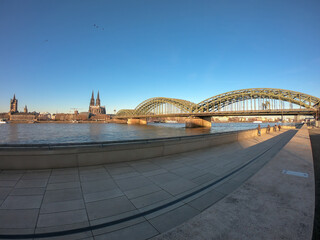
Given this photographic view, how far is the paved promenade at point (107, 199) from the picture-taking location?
97.9 inches

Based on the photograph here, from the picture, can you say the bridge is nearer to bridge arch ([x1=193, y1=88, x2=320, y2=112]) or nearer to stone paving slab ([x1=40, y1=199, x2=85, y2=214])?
bridge arch ([x1=193, y1=88, x2=320, y2=112])

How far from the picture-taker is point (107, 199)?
3463mm

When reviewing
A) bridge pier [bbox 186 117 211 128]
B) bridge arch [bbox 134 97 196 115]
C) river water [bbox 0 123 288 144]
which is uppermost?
bridge arch [bbox 134 97 196 115]

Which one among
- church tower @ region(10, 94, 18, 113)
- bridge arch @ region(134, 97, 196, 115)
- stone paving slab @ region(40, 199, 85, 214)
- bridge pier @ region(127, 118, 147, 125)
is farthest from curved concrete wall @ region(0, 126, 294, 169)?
church tower @ region(10, 94, 18, 113)

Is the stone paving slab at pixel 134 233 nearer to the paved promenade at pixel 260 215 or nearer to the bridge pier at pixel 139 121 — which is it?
the paved promenade at pixel 260 215

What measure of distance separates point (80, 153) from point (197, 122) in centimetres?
8310

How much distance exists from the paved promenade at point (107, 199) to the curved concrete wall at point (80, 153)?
0.29m

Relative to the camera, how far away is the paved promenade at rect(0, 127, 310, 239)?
8.16 ft

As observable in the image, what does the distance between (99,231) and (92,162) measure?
12.1 feet

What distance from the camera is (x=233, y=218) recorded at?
7.73ft

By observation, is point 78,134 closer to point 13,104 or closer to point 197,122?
point 197,122

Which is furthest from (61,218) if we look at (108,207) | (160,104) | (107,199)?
(160,104)

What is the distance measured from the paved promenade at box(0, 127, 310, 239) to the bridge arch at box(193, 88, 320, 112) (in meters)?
84.7

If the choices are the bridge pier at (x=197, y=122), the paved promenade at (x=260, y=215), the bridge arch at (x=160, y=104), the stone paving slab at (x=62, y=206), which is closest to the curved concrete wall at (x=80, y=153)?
the stone paving slab at (x=62, y=206)
